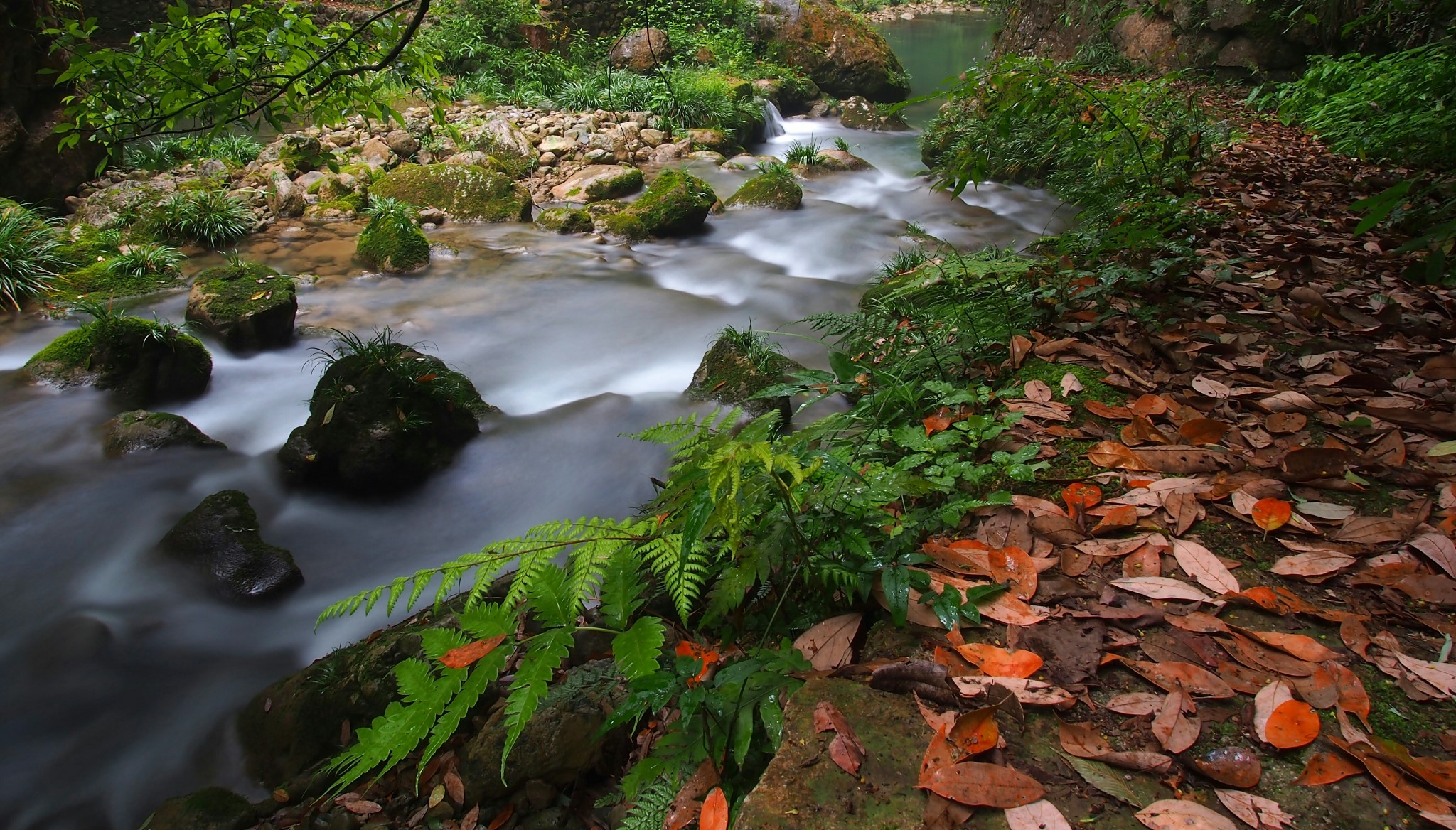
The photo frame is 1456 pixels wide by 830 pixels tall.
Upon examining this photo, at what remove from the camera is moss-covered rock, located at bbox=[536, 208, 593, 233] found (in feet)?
30.4

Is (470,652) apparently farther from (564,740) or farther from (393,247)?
(393,247)

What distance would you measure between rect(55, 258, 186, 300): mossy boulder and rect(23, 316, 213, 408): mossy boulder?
1.80 metres

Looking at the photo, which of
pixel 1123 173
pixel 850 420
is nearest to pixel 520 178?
pixel 1123 173

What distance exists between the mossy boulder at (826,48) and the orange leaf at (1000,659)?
63.2 ft

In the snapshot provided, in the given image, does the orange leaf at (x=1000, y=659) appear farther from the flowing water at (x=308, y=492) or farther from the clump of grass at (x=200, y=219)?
the clump of grass at (x=200, y=219)

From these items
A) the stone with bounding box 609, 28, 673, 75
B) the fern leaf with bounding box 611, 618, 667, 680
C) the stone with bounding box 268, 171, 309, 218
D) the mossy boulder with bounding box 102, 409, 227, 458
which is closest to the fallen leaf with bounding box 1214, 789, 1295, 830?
the fern leaf with bounding box 611, 618, 667, 680

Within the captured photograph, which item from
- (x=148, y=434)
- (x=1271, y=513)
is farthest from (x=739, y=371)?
(x=148, y=434)

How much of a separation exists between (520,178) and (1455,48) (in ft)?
35.5

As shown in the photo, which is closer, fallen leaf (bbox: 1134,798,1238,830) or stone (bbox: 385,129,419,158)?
fallen leaf (bbox: 1134,798,1238,830)

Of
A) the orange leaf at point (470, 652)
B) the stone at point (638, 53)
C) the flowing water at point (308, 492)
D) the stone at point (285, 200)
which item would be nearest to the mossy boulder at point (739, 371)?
the flowing water at point (308, 492)

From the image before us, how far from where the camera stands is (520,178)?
11.0 meters

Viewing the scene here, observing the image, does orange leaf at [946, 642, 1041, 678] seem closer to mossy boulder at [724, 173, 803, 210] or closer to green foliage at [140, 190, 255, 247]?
mossy boulder at [724, 173, 803, 210]

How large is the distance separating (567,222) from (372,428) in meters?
5.43

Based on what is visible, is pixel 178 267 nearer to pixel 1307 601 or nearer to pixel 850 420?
pixel 850 420
